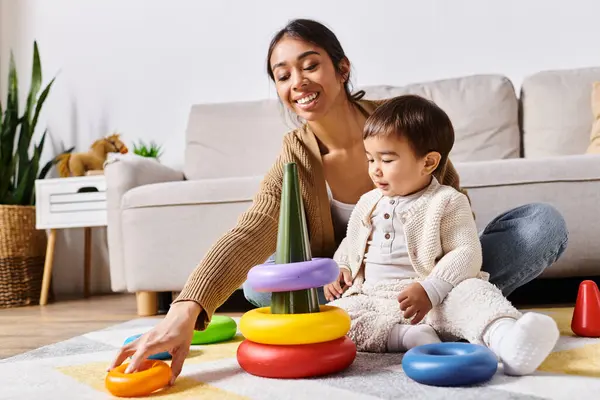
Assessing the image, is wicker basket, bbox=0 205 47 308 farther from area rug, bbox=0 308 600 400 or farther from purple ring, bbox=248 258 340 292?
purple ring, bbox=248 258 340 292

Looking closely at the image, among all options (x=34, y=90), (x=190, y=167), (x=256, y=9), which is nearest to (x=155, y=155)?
(x=190, y=167)

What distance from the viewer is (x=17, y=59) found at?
11.8 ft

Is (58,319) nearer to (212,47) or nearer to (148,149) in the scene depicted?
(148,149)

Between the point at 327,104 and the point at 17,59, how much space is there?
270 centimetres

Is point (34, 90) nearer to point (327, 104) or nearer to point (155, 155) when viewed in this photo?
point (155, 155)

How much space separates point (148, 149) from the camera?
3.39 m

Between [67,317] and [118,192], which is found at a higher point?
[118,192]

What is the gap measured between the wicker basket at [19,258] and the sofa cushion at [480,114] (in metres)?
1.76

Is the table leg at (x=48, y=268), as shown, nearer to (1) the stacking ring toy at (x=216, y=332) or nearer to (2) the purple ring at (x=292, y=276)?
(1) the stacking ring toy at (x=216, y=332)

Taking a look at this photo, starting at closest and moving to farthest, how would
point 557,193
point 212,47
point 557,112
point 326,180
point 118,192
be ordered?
point 326,180
point 557,193
point 118,192
point 557,112
point 212,47

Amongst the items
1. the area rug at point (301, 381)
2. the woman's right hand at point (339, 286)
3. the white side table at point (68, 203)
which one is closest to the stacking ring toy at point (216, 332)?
the area rug at point (301, 381)

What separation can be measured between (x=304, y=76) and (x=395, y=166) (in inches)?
12.9

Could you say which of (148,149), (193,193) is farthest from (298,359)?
(148,149)

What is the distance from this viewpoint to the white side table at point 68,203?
3020 millimetres
